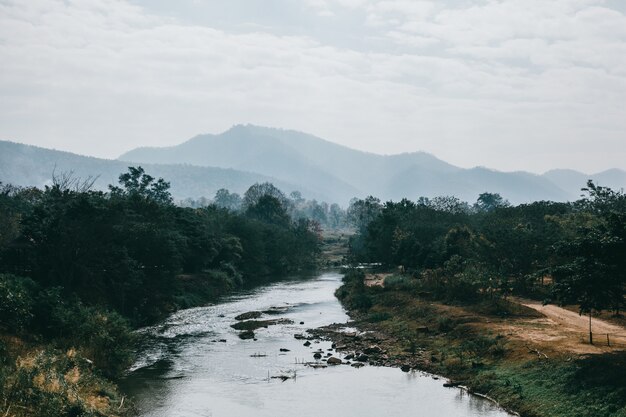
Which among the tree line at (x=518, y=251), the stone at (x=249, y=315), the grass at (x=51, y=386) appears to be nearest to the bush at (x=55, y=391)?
the grass at (x=51, y=386)

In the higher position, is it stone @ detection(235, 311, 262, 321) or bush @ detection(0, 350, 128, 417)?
bush @ detection(0, 350, 128, 417)

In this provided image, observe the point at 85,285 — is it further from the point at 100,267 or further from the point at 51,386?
the point at 51,386

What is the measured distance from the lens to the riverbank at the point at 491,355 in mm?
37562

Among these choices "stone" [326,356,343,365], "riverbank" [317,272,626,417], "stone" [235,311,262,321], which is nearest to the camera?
"riverbank" [317,272,626,417]

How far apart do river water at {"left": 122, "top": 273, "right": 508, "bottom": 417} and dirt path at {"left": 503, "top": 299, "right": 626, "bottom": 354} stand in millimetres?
10262

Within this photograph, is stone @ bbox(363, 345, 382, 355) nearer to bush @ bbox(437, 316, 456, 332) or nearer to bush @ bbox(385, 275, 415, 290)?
bush @ bbox(437, 316, 456, 332)

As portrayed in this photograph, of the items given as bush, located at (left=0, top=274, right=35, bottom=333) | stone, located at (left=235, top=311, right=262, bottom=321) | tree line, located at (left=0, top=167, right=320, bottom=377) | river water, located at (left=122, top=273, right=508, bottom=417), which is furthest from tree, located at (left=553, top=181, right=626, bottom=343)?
stone, located at (left=235, top=311, right=262, bottom=321)

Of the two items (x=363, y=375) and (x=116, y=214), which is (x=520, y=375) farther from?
(x=116, y=214)

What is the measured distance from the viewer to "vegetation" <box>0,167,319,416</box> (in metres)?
34.5

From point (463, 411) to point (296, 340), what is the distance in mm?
28276

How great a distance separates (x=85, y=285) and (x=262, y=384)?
29.2 metres

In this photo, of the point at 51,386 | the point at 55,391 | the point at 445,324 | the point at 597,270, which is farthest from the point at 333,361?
the point at 51,386

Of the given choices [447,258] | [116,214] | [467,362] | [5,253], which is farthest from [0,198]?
[467,362]

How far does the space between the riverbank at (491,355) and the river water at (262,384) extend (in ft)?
8.47
